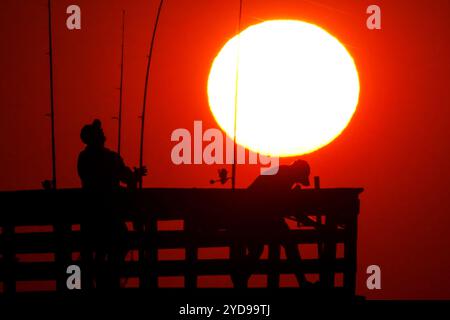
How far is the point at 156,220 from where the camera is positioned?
6.51 meters

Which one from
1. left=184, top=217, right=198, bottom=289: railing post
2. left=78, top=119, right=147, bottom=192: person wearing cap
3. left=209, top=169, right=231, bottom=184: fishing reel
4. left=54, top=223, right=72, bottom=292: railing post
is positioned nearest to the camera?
left=54, top=223, right=72, bottom=292: railing post

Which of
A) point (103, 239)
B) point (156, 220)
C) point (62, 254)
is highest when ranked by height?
point (156, 220)

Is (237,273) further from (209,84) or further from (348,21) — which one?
(348,21)

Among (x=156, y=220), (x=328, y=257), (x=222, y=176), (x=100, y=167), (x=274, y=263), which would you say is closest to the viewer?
(x=156, y=220)

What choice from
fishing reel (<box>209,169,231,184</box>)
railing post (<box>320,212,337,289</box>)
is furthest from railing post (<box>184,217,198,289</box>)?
railing post (<box>320,212,337,289</box>)

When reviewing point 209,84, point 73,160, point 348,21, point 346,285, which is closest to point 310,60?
point 348,21

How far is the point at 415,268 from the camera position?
62.2ft

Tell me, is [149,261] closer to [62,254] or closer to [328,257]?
[62,254]

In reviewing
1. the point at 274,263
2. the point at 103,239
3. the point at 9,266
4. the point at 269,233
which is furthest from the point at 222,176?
the point at 9,266

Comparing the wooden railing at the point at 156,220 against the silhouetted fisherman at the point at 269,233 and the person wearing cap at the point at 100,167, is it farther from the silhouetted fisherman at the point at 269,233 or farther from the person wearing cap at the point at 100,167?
the person wearing cap at the point at 100,167

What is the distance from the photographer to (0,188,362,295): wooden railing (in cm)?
629

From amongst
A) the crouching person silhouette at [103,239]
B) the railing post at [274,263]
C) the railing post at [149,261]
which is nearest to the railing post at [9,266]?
the crouching person silhouette at [103,239]

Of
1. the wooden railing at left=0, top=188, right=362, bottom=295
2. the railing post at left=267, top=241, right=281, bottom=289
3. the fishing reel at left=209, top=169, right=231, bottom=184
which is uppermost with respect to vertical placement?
the fishing reel at left=209, top=169, right=231, bottom=184

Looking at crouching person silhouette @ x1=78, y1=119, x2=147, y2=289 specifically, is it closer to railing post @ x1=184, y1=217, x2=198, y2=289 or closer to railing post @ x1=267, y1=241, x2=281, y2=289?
railing post @ x1=184, y1=217, x2=198, y2=289
